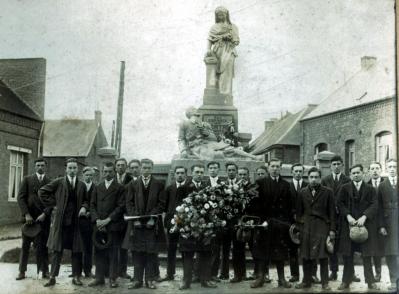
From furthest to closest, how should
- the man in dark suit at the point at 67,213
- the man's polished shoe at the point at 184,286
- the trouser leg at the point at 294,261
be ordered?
the trouser leg at the point at 294,261
the man in dark suit at the point at 67,213
the man's polished shoe at the point at 184,286

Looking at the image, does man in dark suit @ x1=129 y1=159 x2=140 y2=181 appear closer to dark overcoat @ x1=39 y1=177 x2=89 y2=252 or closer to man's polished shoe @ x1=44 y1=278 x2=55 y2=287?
dark overcoat @ x1=39 y1=177 x2=89 y2=252

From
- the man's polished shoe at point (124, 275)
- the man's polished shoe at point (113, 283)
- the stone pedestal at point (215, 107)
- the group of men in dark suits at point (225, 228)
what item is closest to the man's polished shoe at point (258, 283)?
the group of men in dark suits at point (225, 228)

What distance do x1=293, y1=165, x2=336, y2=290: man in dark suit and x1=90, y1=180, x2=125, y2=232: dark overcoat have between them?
2570 millimetres

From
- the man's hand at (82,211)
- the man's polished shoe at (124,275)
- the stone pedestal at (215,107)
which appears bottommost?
the man's polished shoe at (124,275)

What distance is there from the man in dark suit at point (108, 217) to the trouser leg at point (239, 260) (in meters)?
1.69

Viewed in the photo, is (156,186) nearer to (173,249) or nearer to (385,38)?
(173,249)

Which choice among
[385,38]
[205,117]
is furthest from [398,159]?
[205,117]

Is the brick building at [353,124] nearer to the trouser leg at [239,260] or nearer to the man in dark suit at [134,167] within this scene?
the trouser leg at [239,260]

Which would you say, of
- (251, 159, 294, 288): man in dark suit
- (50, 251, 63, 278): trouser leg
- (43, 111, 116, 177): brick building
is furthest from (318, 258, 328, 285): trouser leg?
(43, 111, 116, 177): brick building

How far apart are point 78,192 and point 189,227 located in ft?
5.87

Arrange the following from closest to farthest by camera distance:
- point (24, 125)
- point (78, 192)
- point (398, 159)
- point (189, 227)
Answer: point (398, 159) < point (189, 227) < point (78, 192) < point (24, 125)

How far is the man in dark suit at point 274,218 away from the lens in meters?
7.13

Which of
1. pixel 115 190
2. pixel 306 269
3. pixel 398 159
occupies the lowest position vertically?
pixel 306 269

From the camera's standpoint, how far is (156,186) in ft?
23.8
